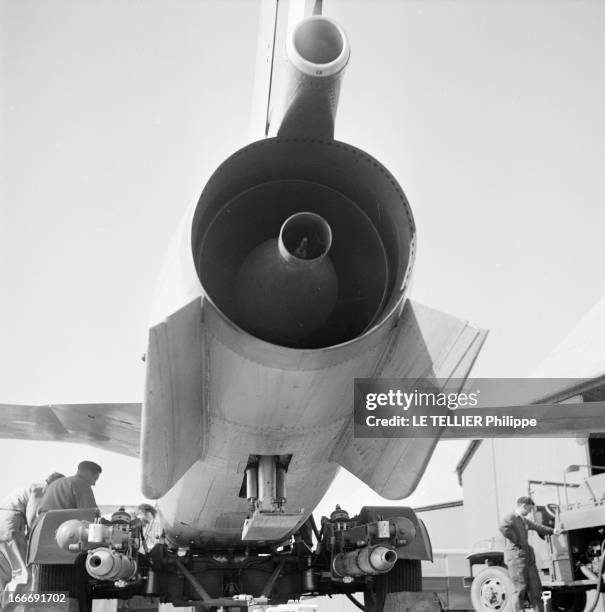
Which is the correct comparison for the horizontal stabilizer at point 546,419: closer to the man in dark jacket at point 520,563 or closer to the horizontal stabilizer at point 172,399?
the man in dark jacket at point 520,563

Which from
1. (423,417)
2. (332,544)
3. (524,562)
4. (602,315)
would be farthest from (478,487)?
(423,417)

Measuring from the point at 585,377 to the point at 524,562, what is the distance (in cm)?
348

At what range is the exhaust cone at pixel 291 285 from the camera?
3.10 metres

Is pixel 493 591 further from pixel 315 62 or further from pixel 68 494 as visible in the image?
pixel 315 62

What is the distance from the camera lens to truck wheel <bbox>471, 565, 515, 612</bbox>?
7.82 meters

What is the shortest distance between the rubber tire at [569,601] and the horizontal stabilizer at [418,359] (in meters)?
7.07

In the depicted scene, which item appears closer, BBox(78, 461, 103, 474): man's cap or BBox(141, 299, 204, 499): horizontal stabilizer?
BBox(141, 299, 204, 499): horizontal stabilizer

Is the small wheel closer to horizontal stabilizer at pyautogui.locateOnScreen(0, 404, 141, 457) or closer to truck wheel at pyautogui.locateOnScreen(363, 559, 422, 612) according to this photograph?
truck wheel at pyautogui.locateOnScreen(363, 559, 422, 612)

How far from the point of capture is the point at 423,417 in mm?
3520

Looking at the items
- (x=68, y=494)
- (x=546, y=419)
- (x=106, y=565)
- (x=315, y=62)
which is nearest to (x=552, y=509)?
(x=546, y=419)

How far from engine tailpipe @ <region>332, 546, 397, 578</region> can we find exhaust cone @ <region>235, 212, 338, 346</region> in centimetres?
196

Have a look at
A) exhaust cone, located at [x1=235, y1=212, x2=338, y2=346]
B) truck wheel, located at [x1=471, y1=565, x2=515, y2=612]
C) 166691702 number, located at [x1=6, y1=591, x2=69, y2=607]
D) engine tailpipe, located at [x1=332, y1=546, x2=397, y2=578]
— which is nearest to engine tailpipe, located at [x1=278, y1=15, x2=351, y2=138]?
exhaust cone, located at [x1=235, y1=212, x2=338, y2=346]

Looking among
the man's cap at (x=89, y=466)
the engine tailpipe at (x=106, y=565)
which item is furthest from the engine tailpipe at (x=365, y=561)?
the man's cap at (x=89, y=466)

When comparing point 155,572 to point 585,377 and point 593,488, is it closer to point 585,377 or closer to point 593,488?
point 593,488
